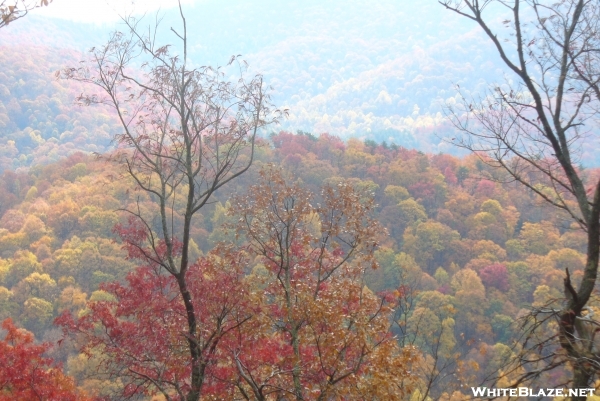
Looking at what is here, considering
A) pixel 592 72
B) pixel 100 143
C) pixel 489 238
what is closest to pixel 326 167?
pixel 489 238

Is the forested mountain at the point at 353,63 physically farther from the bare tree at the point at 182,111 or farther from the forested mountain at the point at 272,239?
the bare tree at the point at 182,111

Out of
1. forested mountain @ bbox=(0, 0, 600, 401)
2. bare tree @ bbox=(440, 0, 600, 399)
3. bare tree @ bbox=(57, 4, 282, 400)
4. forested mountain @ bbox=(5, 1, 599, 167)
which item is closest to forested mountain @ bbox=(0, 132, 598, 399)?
forested mountain @ bbox=(0, 0, 600, 401)

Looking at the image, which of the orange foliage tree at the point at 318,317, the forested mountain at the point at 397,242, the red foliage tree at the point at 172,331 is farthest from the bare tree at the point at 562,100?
the forested mountain at the point at 397,242

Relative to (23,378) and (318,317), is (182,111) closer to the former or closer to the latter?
(318,317)

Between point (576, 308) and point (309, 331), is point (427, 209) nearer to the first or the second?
point (309, 331)

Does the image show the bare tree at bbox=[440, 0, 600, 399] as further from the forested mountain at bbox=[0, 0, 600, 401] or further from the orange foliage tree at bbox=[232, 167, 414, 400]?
the orange foliage tree at bbox=[232, 167, 414, 400]

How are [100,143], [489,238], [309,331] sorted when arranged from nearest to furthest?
[309,331] → [489,238] → [100,143]

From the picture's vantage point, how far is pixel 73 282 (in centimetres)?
3466

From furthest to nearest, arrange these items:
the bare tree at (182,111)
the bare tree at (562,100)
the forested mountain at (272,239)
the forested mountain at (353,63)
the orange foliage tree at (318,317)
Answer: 1. the forested mountain at (353,63)
2. the bare tree at (182,111)
3. the orange foliage tree at (318,317)
4. the forested mountain at (272,239)
5. the bare tree at (562,100)

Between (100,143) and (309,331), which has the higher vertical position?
(100,143)

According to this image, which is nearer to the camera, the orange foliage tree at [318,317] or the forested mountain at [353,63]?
the orange foliage tree at [318,317]

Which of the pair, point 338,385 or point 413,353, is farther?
point 413,353

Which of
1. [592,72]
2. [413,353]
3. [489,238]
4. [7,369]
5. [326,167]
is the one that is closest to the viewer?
[592,72]

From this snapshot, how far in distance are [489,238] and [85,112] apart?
266 feet
